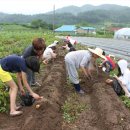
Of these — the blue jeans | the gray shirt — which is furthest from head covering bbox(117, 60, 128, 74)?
the blue jeans

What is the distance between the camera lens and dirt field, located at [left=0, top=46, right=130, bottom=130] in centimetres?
545

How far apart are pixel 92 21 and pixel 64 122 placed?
11839 cm

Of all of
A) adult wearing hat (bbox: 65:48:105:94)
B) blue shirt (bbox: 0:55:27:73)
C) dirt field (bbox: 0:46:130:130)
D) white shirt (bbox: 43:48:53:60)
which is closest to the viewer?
dirt field (bbox: 0:46:130:130)

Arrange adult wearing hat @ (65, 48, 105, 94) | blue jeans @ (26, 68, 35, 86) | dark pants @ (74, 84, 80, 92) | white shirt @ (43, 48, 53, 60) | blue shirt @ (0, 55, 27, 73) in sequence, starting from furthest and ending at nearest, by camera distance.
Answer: white shirt @ (43, 48, 53, 60) → dark pants @ (74, 84, 80, 92) → blue jeans @ (26, 68, 35, 86) → adult wearing hat @ (65, 48, 105, 94) → blue shirt @ (0, 55, 27, 73)

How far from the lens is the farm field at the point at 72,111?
549 centimetres

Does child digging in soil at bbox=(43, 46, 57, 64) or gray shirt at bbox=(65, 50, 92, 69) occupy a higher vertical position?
gray shirt at bbox=(65, 50, 92, 69)

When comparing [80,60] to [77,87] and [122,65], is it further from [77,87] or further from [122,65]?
[122,65]

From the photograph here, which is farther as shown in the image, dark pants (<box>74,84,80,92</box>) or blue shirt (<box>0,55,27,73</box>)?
dark pants (<box>74,84,80,92</box>)

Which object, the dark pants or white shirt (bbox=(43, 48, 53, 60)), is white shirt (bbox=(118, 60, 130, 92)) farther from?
white shirt (bbox=(43, 48, 53, 60))

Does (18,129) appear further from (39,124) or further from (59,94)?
(59,94)

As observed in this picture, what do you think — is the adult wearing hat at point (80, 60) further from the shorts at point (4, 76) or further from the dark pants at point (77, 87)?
the shorts at point (4, 76)

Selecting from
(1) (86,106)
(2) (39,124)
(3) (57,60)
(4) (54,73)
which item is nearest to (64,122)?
(2) (39,124)

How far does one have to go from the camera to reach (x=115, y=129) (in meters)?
5.30

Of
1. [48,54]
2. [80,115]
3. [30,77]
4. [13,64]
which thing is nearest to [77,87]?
[30,77]
